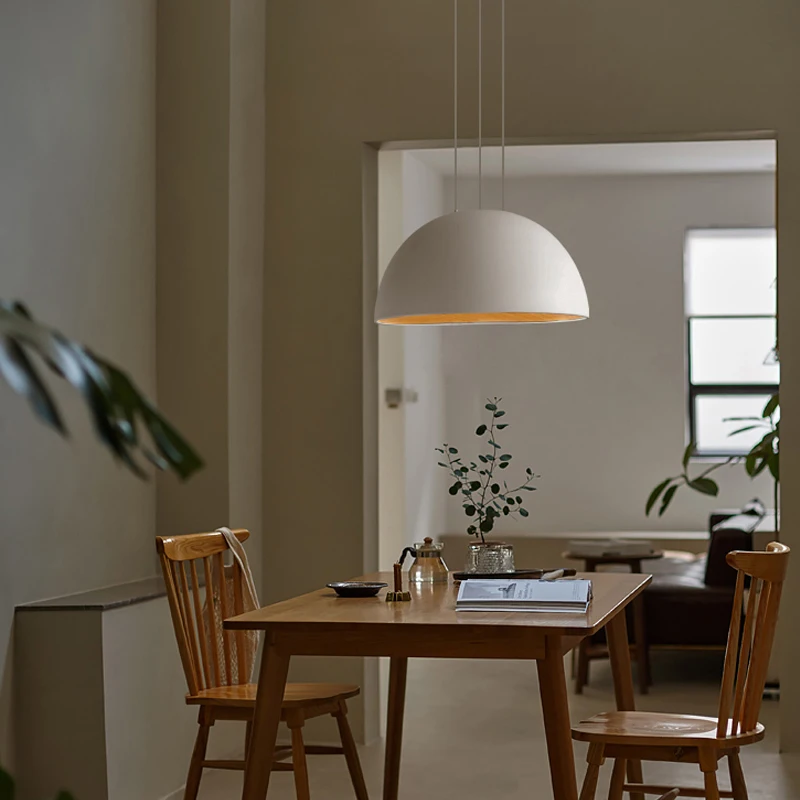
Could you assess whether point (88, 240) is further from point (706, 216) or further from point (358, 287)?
point (706, 216)

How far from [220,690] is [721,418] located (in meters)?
6.33

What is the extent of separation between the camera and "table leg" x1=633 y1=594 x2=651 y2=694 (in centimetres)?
587

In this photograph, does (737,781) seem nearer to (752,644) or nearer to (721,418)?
(752,644)

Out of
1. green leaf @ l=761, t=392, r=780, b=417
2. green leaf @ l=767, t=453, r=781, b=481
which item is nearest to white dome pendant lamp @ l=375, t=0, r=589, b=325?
green leaf @ l=767, t=453, r=781, b=481

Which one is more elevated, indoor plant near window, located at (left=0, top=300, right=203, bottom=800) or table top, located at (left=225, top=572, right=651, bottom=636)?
indoor plant near window, located at (left=0, top=300, right=203, bottom=800)

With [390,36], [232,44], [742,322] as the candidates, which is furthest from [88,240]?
[742,322]

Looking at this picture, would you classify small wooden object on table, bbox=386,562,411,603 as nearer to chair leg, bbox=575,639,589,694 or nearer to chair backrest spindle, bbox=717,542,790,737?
chair backrest spindle, bbox=717,542,790,737

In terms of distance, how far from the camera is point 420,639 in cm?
273

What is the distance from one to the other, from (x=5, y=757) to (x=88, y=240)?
162 centimetres

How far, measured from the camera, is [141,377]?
15.0ft

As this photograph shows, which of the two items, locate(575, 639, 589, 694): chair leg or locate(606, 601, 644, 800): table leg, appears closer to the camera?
locate(606, 601, 644, 800): table leg

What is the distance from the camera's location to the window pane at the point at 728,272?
9039 mm

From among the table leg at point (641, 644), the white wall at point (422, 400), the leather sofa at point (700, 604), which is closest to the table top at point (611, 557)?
the leather sofa at point (700, 604)

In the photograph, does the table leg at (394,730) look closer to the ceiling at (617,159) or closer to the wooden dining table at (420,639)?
the wooden dining table at (420,639)
